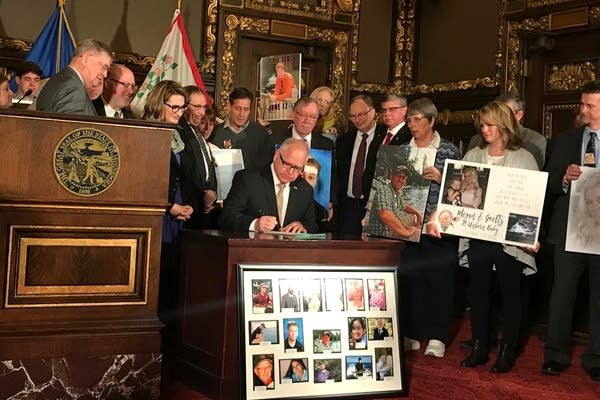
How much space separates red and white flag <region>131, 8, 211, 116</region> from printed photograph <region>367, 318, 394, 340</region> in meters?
3.68

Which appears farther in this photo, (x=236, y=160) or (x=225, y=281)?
(x=236, y=160)

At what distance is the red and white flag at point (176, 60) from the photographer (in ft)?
24.5

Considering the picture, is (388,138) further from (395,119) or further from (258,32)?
(258,32)

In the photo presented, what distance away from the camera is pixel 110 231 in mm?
3863

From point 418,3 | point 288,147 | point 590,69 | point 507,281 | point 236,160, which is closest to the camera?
point 288,147

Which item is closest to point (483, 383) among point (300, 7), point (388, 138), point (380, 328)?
point (380, 328)

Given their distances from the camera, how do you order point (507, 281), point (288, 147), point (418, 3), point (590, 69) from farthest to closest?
point (418, 3) < point (590, 69) < point (507, 281) < point (288, 147)

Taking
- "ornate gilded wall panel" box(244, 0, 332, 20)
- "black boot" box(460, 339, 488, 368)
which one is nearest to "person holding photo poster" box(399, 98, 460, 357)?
"black boot" box(460, 339, 488, 368)

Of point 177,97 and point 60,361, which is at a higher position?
point 177,97

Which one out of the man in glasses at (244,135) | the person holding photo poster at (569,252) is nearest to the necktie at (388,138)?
the man in glasses at (244,135)

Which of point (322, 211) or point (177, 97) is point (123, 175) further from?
point (322, 211)

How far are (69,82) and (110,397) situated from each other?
4.52ft

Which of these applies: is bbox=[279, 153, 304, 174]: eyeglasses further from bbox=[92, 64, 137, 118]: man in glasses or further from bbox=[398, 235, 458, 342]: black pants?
bbox=[398, 235, 458, 342]: black pants

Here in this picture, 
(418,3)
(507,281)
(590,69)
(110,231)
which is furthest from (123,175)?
(418,3)
